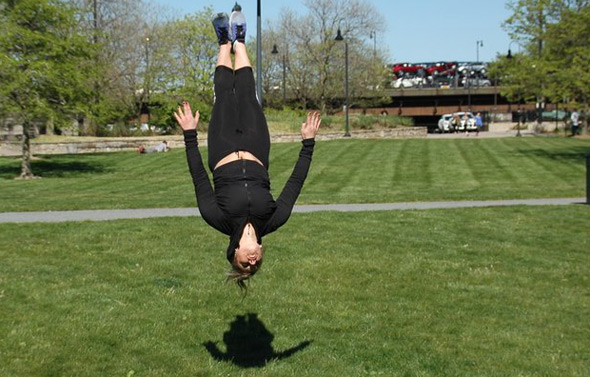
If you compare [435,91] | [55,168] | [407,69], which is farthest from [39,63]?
[407,69]

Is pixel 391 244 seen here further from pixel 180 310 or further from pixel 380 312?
pixel 180 310

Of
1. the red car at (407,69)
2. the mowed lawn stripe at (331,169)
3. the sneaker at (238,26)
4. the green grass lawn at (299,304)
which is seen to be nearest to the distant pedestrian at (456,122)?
the mowed lawn stripe at (331,169)

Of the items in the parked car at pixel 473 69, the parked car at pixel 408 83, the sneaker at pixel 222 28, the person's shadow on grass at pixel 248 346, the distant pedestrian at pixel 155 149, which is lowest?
the person's shadow on grass at pixel 248 346

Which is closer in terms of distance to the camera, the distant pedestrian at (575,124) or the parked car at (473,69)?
the distant pedestrian at (575,124)

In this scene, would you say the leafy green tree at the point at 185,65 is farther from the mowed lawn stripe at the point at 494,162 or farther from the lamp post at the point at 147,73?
the mowed lawn stripe at the point at 494,162

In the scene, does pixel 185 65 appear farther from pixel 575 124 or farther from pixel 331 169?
pixel 575 124

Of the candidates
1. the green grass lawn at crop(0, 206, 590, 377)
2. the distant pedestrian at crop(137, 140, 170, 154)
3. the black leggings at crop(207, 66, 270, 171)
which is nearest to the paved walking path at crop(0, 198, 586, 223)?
the green grass lawn at crop(0, 206, 590, 377)

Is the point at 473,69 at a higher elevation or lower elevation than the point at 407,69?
lower

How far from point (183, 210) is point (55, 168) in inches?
739

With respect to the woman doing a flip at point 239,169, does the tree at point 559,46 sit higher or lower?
higher

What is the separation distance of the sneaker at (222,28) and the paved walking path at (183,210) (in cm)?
973

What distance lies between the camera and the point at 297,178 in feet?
23.4

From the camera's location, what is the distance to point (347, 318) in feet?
30.9

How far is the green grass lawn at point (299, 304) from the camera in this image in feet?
25.8
